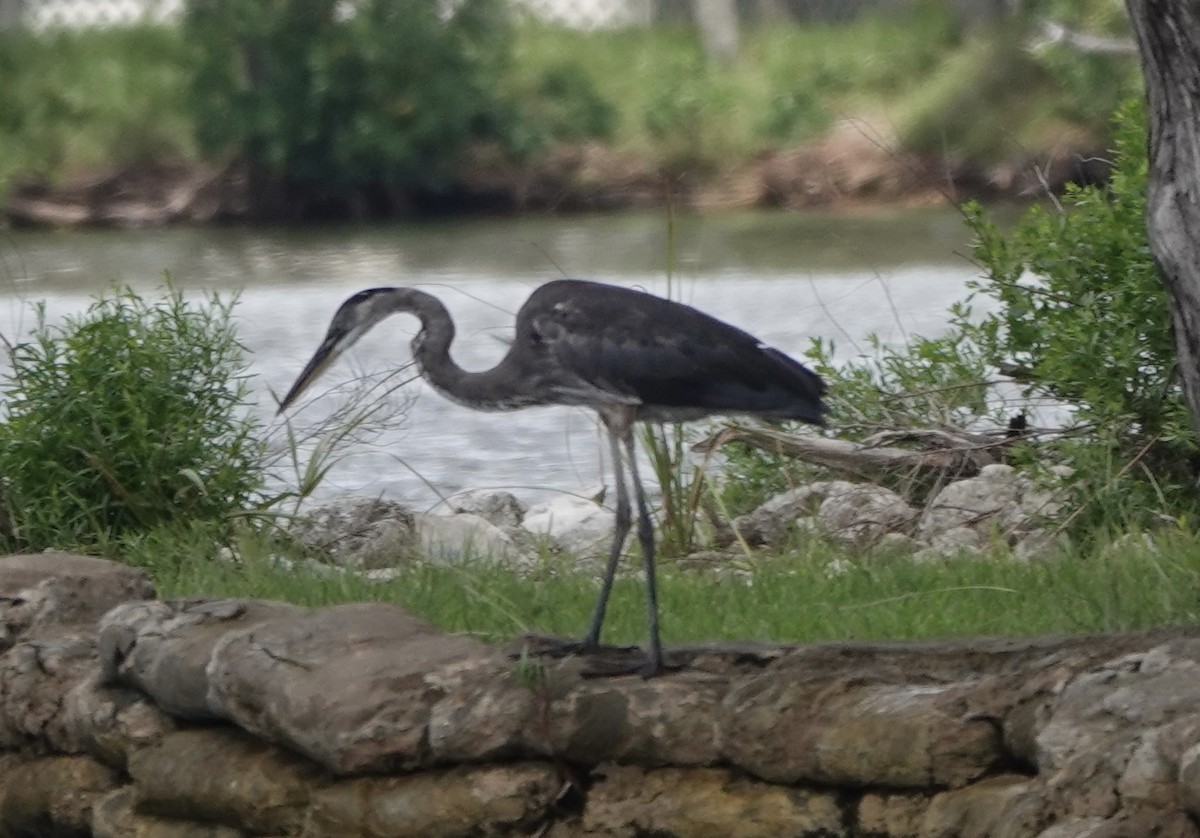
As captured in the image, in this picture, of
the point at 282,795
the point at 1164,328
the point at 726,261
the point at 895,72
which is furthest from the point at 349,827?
the point at 895,72

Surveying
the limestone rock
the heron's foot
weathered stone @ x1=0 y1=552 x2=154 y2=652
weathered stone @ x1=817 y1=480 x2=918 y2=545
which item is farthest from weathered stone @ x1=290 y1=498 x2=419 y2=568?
the heron's foot

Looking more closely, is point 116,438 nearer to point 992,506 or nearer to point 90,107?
point 992,506

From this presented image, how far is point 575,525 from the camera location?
27.1 feet

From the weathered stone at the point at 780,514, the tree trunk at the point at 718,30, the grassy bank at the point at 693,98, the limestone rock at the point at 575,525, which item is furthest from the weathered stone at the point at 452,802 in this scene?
the tree trunk at the point at 718,30

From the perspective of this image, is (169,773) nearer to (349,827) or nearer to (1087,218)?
(349,827)

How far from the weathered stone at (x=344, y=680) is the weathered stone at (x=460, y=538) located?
6.53 ft

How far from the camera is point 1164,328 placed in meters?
6.84

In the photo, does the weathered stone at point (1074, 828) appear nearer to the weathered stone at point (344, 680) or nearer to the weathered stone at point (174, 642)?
the weathered stone at point (344, 680)

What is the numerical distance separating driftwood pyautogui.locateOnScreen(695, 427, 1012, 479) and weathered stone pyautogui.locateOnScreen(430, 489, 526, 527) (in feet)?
3.32

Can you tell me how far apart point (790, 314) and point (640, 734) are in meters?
9.71

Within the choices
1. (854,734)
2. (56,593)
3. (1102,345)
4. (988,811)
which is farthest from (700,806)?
(1102,345)

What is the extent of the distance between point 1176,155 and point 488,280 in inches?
433

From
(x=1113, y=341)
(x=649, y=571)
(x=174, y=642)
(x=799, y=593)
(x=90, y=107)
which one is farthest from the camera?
(x=90, y=107)

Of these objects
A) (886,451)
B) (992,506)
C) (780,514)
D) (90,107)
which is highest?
(90,107)
